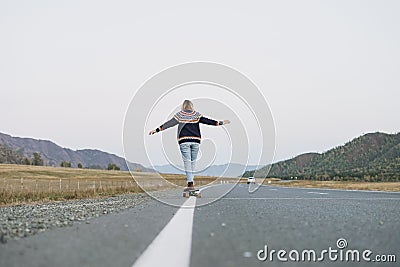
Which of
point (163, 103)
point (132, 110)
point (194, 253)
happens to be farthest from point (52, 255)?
point (163, 103)

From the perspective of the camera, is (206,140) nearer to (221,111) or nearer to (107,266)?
(221,111)

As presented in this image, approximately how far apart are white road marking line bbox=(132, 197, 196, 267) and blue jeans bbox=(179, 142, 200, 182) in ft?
16.8

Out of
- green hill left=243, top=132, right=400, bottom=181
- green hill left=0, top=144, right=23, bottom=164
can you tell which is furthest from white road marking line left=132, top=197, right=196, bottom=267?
green hill left=0, top=144, right=23, bottom=164

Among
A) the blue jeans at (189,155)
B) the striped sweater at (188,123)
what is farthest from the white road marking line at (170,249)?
the striped sweater at (188,123)

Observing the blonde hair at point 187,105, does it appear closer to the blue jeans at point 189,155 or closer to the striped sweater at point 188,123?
the striped sweater at point 188,123

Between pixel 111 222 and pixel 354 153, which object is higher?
pixel 354 153

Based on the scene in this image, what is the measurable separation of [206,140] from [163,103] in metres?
1.62

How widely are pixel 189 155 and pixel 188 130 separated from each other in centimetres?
52

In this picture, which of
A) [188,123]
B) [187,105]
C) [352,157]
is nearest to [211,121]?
[188,123]

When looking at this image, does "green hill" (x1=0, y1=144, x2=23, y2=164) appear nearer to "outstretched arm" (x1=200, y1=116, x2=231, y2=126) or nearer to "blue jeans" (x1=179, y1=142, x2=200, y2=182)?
"blue jeans" (x1=179, y1=142, x2=200, y2=182)

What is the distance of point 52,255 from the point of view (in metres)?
2.86

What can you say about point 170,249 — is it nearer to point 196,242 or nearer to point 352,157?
point 196,242

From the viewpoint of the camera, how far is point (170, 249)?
321 centimetres

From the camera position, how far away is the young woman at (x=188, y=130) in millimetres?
9742
